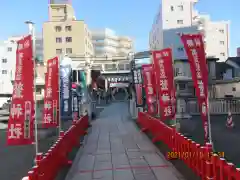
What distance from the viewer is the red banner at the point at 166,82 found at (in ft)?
42.8

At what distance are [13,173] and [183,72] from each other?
2541 centimetres

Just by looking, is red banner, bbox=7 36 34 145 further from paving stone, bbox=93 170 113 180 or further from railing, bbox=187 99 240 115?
railing, bbox=187 99 240 115

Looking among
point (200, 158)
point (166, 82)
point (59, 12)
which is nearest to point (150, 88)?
point (166, 82)

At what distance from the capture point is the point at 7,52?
63469 millimetres

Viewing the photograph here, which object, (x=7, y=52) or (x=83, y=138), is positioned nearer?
(x=83, y=138)

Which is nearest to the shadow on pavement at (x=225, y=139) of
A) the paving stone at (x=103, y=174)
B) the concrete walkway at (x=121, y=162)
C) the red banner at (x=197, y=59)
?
the concrete walkway at (x=121, y=162)

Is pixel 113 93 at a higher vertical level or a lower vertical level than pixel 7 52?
lower

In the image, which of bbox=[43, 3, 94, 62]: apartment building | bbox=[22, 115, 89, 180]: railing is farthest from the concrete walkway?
bbox=[43, 3, 94, 62]: apartment building

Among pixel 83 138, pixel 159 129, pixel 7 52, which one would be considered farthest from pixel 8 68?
pixel 159 129

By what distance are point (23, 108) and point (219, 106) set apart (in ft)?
62.8

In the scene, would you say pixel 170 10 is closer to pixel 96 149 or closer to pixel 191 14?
pixel 191 14

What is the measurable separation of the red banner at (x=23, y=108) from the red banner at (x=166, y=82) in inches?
253

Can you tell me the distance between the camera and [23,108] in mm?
8078

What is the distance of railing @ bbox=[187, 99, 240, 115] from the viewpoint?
926 inches
